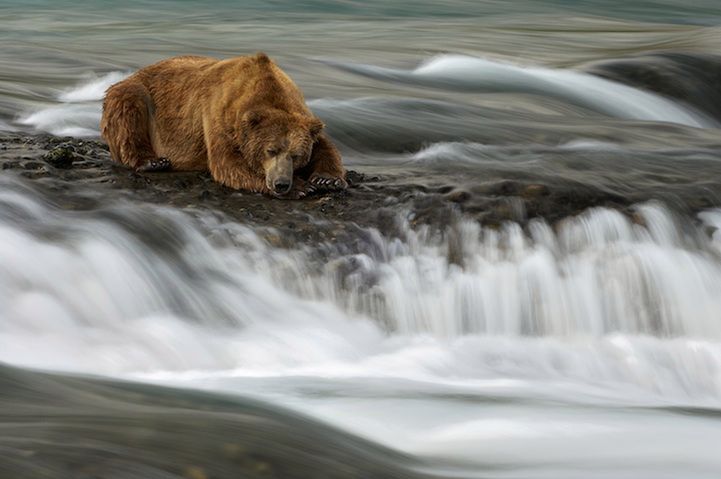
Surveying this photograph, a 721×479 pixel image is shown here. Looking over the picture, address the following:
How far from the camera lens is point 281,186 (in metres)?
6.88

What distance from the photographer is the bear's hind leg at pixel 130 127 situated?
759 centimetres

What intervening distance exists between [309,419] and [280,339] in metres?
1.32

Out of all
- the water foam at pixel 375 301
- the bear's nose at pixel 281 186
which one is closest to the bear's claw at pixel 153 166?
the water foam at pixel 375 301

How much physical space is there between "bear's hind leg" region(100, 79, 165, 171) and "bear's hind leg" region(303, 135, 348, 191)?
37.8 inches

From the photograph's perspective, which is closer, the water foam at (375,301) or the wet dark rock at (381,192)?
the water foam at (375,301)

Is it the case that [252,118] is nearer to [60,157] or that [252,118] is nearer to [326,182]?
[326,182]

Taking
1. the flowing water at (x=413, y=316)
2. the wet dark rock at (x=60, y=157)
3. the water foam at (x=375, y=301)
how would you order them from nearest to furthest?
the flowing water at (x=413, y=316), the water foam at (x=375, y=301), the wet dark rock at (x=60, y=157)

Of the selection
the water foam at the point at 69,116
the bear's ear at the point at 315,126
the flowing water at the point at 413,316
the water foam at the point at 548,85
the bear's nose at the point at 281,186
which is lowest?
the flowing water at the point at 413,316

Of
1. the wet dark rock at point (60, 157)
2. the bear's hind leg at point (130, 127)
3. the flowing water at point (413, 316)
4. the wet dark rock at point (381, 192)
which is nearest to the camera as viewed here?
the flowing water at point (413, 316)

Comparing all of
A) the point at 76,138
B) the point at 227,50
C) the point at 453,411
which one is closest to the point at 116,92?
the point at 76,138

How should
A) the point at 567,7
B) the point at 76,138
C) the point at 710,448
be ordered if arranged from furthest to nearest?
the point at 567,7 → the point at 76,138 → the point at 710,448

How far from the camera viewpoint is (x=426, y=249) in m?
6.65

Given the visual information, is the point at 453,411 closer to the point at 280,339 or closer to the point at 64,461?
the point at 280,339

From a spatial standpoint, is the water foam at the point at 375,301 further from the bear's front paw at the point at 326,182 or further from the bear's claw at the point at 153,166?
the bear's claw at the point at 153,166
